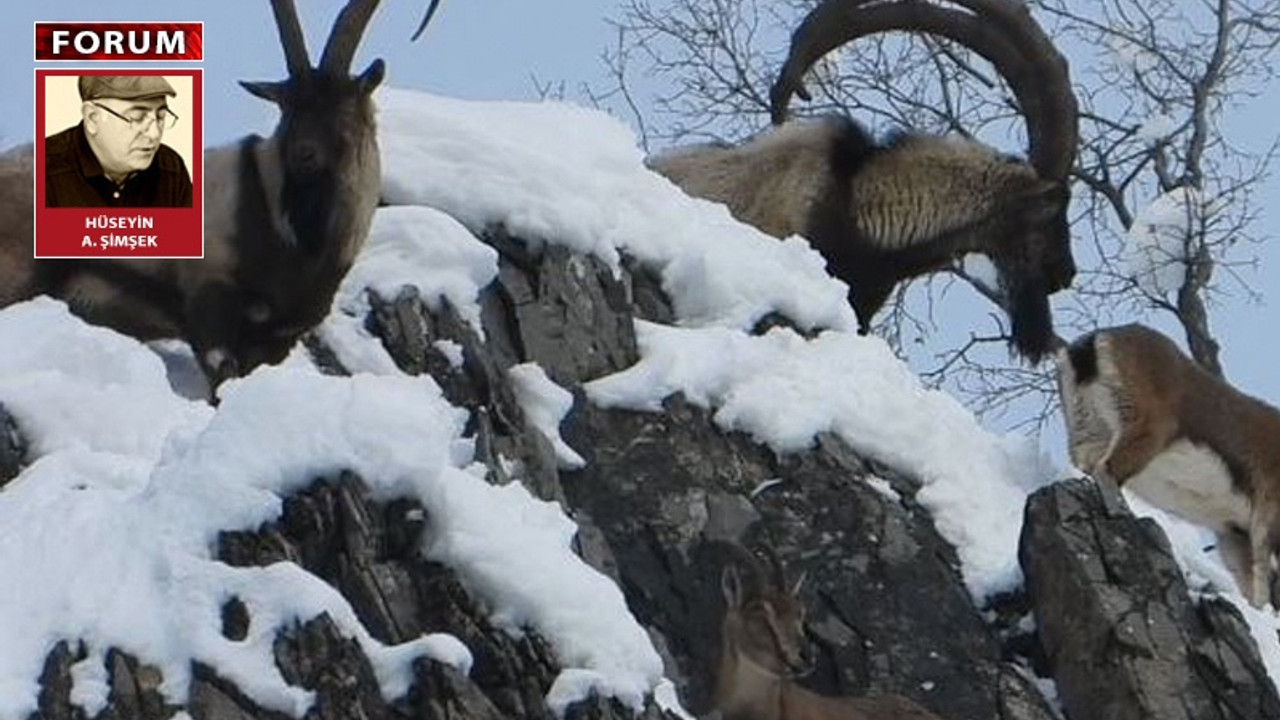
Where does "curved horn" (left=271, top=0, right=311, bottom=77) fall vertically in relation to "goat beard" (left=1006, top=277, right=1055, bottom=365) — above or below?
above

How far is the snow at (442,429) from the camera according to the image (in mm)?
9016

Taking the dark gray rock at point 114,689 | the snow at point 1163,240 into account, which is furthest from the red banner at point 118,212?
the snow at point 1163,240

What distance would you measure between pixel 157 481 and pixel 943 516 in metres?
4.21

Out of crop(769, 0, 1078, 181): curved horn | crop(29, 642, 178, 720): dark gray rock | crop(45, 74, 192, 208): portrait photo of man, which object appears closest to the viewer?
crop(29, 642, 178, 720): dark gray rock

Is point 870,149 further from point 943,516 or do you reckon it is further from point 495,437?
point 495,437

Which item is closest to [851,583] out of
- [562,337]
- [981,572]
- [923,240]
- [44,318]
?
[981,572]

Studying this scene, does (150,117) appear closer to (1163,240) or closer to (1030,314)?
(1030,314)

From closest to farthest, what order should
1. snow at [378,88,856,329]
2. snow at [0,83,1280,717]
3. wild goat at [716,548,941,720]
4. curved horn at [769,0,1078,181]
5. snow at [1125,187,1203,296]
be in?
snow at [0,83,1280,717], wild goat at [716,548,941,720], snow at [378,88,856,329], curved horn at [769,0,1078,181], snow at [1125,187,1203,296]

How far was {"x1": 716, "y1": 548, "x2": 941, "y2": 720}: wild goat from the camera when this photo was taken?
1099 cm

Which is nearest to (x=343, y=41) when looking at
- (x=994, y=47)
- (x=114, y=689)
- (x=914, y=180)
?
(x=114, y=689)

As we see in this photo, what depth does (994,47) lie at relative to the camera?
16469mm

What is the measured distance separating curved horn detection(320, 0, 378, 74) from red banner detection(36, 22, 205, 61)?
1146mm

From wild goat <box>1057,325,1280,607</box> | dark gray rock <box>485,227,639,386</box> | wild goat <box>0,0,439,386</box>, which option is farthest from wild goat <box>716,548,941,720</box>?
wild goat <box>1057,325,1280,607</box>

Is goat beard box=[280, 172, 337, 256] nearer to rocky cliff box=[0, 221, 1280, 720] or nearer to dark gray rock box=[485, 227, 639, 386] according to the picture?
rocky cliff box=[0, 221, 1280, 720]
